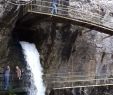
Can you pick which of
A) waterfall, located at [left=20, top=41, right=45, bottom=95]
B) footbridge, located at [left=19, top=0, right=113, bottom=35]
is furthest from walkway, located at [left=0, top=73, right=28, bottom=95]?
footbridge, located at [left=19, top=0, right=113, bottom=35]

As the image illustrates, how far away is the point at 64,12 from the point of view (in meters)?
27.0

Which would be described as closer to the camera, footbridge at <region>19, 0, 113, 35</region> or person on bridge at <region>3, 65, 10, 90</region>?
person on bridge at <region>3, 65, 10, 90</region>

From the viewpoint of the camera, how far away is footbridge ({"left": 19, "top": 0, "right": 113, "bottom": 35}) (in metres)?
A: 24.4

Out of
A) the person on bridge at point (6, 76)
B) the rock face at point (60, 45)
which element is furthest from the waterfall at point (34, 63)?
the person on bridge at point (6, 76)

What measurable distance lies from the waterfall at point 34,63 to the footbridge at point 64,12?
2.15m

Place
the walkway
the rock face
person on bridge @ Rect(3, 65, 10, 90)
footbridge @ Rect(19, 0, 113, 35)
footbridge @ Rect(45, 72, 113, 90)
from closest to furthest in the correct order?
person on bridge @ Rect(3, 65, 10, 90), the walkway, footbridge @ Rect(19, 0, 113, 35), the rock face, footbridge @ Rect(45, 72, 113, 90)

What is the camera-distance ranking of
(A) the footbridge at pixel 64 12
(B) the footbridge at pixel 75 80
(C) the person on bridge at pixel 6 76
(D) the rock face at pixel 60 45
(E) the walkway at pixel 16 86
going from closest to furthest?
(C) the person on bridge at pixel 6 76 → (E) the walkway at pixel 16 86 → (A) the footbridge at pixel 64 12 → (D) the rock face at pixel 60 45 → (B) the footbridge at pixel 75 80

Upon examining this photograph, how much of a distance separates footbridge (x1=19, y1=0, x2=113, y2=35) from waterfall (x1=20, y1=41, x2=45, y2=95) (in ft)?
7.04

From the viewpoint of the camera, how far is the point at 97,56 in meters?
29.8

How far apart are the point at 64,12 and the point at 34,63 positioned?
3.55m

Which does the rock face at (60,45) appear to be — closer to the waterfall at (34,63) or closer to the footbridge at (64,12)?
the waterfall at (34,63)

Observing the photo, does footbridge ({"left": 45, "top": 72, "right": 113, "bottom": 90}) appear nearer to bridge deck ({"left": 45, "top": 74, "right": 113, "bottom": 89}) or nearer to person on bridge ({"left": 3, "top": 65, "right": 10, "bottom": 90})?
bridge deck ({"left": 45, "top": 74, "right": 113, "bottom": 89})

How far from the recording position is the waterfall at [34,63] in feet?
80.7

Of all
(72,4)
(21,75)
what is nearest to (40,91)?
(21,75)
